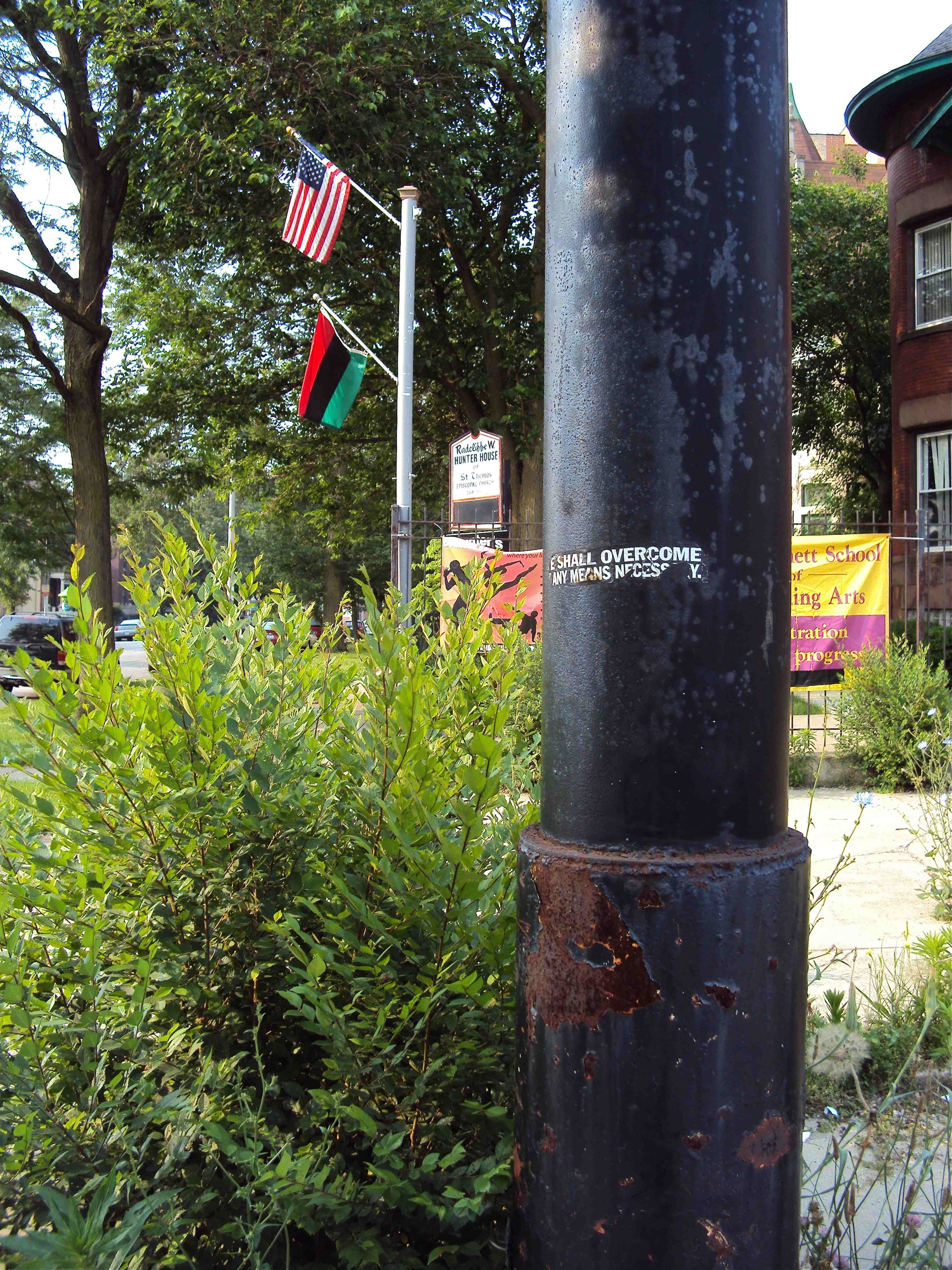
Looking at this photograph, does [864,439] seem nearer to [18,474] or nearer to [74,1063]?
[18,474]

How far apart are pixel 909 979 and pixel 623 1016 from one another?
3.19 meters

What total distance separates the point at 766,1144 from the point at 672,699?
649mm

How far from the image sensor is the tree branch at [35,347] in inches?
677

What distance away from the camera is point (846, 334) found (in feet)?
90.9

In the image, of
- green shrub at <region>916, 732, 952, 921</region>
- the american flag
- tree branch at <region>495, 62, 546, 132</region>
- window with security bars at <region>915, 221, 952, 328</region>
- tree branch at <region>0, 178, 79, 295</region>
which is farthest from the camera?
window with security bars at <region>915, 221, 952, 328</region>

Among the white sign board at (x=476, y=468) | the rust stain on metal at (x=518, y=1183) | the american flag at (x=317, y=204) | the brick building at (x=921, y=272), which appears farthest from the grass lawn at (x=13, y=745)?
the brick building at (x=921, y=272)

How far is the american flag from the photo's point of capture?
44.1ft

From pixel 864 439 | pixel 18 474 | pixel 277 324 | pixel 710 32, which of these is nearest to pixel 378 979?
pixel 710 32

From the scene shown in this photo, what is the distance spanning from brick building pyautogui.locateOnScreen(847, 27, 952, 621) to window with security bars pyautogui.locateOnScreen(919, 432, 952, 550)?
2 cm

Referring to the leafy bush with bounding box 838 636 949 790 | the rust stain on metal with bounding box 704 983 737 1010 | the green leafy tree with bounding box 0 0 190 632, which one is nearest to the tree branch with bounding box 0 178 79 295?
the green leafy tree with bounding box 0 0 190 632

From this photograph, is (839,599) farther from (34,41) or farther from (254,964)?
(34,41)

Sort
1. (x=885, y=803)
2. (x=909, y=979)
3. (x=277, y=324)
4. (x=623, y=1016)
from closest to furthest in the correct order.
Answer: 1. (x=623, y=1016)
2. (x=909, y=979)
3. (x=885, y=803)
4. (x=277, y=324)

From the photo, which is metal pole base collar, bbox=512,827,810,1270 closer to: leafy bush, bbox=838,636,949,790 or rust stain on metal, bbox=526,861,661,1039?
rust stain on metal, bbox=526,861,661,1039

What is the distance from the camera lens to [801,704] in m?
13.0
